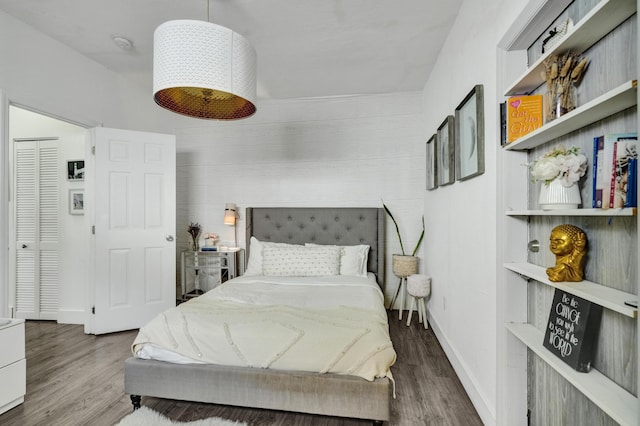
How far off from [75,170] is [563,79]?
4.33m

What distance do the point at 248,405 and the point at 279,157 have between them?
2.88 m

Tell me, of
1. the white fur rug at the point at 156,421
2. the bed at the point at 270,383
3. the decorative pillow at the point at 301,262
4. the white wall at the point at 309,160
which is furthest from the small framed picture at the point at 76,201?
the white fur rug at the point at 156,421

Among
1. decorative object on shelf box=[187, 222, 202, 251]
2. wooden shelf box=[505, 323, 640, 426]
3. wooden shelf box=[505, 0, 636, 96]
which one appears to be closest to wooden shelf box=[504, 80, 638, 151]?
wooden shelf box=[505, 0, 636, 96]

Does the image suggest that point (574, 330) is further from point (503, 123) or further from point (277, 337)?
point (277, 337)

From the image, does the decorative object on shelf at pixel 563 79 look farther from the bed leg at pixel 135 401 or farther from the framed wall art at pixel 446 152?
the bed leg at pixel 135 401

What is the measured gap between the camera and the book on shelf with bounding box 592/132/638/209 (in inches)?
38.6

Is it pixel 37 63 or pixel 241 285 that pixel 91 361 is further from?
pixel 37 63

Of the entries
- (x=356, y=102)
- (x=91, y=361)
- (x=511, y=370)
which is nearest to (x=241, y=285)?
(x=91, y=361)

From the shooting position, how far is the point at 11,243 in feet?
12.1

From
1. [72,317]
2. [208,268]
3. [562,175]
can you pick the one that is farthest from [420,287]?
[72,317]

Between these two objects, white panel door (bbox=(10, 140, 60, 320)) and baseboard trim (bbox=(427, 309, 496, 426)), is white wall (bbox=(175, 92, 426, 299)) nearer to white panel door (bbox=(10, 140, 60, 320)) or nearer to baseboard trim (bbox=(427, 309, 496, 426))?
baseboard trim (bbox=(427, 309, 496, 426))

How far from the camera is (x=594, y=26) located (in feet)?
3.45

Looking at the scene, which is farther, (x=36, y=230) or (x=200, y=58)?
(x=36, y=230)

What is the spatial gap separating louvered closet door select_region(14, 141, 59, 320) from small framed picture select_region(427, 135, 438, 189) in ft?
13.5
